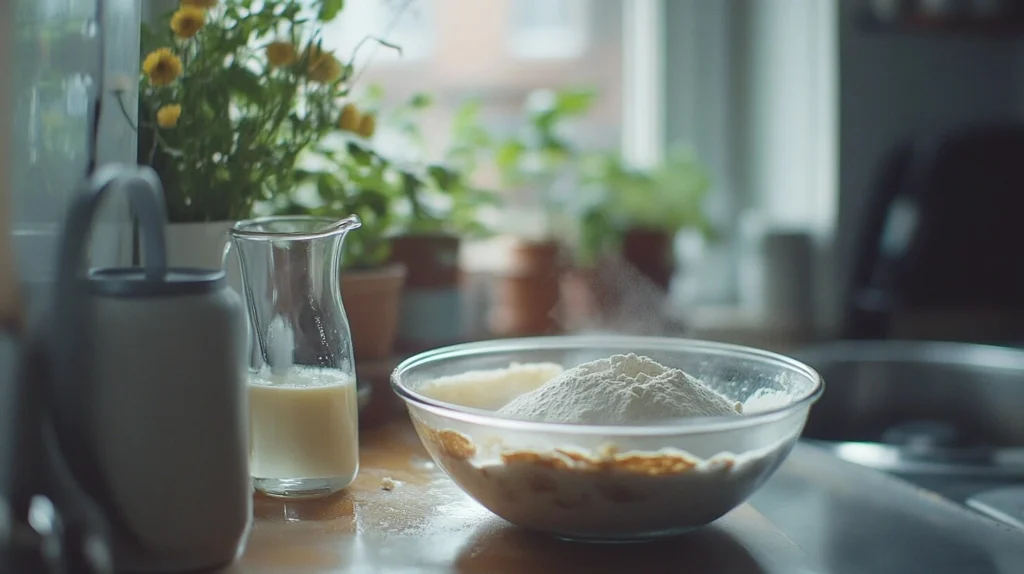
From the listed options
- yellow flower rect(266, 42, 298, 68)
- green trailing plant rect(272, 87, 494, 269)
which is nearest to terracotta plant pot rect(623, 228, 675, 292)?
green trailing plant rect(272, 87, 494, 269)

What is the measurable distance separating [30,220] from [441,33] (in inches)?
52.5

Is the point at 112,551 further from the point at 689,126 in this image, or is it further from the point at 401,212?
the point at 689,126

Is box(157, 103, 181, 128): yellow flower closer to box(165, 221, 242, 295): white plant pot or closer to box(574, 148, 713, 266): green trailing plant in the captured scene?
box(165, 221, 242, 295): white plant pot

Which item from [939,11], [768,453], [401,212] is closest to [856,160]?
[939,11]

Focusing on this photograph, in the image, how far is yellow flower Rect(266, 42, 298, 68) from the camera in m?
0.82

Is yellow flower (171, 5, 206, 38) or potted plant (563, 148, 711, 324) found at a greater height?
yellow flower (171, 5, 206, 38)

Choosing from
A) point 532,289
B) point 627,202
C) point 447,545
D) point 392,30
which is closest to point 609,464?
point 447,545

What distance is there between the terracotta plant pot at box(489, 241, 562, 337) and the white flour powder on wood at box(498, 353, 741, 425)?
89 cm

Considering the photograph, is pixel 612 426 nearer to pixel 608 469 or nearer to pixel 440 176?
pixel 608 469

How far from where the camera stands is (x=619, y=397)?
2.21 ft

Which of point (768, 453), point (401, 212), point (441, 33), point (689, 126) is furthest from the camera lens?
point (689, 126)

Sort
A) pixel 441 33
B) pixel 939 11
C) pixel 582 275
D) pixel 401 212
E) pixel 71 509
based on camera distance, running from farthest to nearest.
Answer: pixel 441 33 → pixel 939 11 → pixel 582 275 → pixel 401 212 → pixel 71 509

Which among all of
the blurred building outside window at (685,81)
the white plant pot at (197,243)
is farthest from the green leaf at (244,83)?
the blurred building outside window at (685,81)

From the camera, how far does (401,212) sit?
1.38 meters
